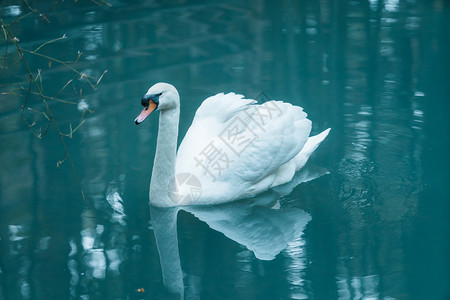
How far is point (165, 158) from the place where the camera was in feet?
16.1

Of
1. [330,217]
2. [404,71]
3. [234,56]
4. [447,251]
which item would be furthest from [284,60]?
[447,251]

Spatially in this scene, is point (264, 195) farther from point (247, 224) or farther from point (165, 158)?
point (165, 158)

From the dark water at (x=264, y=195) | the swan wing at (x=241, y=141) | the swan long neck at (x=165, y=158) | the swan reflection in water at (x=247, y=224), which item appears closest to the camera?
the dark water at (x=264, y=195)

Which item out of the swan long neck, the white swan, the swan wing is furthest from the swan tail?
the swan long neck

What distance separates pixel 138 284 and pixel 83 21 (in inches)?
235

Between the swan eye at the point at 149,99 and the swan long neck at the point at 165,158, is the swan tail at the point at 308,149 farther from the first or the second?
the swan eye at the point at 149,99

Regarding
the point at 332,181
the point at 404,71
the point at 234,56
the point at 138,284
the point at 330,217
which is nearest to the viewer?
the point at 138,284

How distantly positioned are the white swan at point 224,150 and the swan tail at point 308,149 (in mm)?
104

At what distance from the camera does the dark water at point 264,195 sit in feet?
13.9

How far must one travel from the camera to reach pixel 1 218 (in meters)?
4.92

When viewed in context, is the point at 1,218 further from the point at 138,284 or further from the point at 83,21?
the point at 83,21

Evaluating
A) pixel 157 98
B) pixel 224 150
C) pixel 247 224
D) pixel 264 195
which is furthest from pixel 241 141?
pixel 157 98

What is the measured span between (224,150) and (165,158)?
1.47 ft

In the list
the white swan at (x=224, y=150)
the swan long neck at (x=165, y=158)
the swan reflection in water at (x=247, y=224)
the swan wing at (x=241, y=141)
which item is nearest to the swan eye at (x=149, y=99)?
the white swan at (x=224, y=150)
